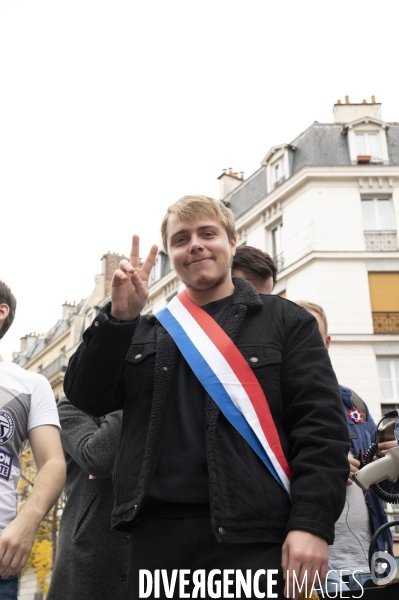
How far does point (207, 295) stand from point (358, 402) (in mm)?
1501

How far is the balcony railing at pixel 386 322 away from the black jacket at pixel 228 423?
57.0 feet

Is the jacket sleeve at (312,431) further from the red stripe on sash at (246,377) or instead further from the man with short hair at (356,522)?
the man with short hair at (356,522)

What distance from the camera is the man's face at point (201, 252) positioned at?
101 inches

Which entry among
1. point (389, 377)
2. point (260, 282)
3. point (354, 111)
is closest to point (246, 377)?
point (260, 282)

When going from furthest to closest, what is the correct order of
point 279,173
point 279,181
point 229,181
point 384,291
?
point 229,181 < point 279,173 < point 279,181 < point 384,291

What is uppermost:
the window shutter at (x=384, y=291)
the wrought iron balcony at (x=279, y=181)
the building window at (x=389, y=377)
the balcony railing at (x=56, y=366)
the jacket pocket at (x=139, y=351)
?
the wrought iron balcony at (x=279, y=181)

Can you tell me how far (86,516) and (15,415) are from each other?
64 centimetres

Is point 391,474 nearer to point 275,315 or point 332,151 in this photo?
point 275,315

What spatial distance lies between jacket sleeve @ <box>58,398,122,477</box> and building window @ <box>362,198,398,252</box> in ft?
60.0

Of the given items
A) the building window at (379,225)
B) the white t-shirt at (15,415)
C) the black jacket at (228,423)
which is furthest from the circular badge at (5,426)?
the building window at (379,225)

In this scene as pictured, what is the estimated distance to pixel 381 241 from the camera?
20625mm

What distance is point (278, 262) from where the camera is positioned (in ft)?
71.8

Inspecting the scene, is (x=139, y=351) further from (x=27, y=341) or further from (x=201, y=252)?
(x=27, y=341)

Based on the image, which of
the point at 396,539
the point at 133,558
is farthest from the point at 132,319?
the point at 396,539
